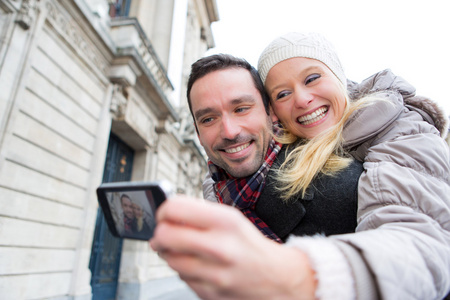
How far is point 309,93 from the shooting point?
4.97 feet

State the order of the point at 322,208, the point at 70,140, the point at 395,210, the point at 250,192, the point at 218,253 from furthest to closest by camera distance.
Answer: the point at 70,140 → the point at 250,192 → the point at 322,208 → the point at 395,210 → the point at 218,253

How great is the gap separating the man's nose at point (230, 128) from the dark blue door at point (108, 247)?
5.41 m

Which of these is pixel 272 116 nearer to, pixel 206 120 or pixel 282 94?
pixel 282 94

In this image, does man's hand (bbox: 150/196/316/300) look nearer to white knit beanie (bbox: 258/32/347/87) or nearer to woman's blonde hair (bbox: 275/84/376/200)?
woman's blonde hair (bbox: 275/84/376/200)

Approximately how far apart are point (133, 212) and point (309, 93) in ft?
3.58

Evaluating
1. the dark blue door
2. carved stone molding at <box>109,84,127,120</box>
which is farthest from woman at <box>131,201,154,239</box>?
the dark blue door

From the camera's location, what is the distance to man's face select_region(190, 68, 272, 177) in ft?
4.97

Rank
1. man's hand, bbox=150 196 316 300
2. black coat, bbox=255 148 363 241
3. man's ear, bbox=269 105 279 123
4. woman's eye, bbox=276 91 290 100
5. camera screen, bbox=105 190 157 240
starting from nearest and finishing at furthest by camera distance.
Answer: man's hand, bbox=150 196 316 300, camera screen, bbox=105 190 157 240, black coat, bbox=255 148 363 241, woman's eye, bbox=276 91 290 100, man's ear, bbox=269 105 279 123

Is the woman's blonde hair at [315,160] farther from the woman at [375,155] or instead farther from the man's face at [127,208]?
the man's face at [127,208]

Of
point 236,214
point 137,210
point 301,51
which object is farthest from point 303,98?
point 236,214

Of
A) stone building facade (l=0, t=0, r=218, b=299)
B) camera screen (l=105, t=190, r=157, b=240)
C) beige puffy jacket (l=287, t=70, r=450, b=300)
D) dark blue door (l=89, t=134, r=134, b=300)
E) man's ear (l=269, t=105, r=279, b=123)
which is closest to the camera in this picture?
beige puffy jacket (l=287, t=70, r=450, b=300)

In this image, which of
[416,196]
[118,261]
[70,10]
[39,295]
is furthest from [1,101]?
[118,261]

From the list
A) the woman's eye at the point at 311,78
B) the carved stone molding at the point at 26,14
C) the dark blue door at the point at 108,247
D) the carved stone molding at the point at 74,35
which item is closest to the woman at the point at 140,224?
the woman's eye at the point at 311,78

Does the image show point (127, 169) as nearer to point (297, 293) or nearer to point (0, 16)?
point (0, 16)
